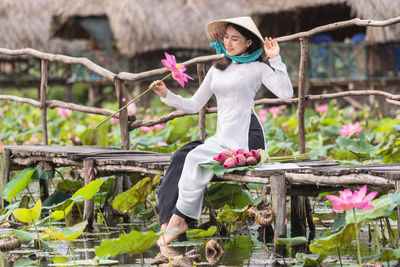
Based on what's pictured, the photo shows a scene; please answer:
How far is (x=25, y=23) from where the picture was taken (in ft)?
52.9

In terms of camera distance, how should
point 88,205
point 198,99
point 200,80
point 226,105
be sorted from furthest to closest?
point 200,80, point 88,205, point 198,99, point 226,105

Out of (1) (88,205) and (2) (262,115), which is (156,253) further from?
(2) (262,115)

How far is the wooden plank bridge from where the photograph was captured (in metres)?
3.14

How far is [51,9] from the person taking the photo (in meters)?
16.2

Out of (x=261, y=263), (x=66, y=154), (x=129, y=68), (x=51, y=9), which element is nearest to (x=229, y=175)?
(x=261, y=263)

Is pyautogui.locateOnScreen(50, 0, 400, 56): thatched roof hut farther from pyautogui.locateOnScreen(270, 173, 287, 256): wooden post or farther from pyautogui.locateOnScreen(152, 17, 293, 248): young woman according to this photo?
pyautogui.locateOnScreen(270, 173, 287, 256): wooden post

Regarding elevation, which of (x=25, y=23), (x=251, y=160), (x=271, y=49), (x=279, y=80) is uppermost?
(x=25, y=23)

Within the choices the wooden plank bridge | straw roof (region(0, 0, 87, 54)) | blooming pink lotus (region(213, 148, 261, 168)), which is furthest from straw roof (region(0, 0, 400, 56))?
blooming pink lotus (region(213, 148, 261, 168))

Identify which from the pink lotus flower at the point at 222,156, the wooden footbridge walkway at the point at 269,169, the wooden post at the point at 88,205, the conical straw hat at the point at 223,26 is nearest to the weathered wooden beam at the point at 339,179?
the wooden footbridge walkway at the point at 269,169

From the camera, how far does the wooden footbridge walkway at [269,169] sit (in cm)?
322

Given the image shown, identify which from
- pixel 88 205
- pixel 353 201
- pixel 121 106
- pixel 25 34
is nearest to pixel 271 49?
pixel 353 201

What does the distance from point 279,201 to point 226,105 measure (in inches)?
24.1

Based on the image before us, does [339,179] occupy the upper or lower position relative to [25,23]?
lower

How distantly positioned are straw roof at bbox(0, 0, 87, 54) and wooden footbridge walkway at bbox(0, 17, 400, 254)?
32.7 ft
